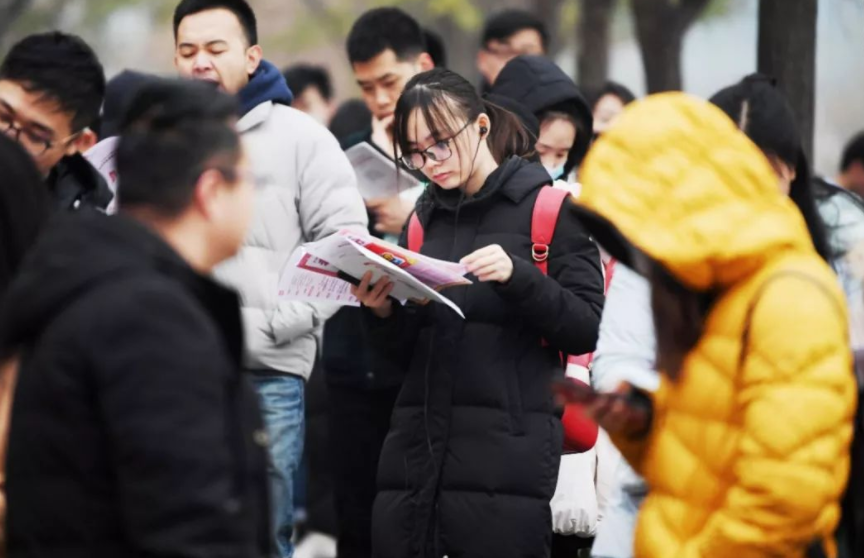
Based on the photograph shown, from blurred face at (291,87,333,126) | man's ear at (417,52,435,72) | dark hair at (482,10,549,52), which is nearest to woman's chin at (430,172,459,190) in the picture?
man's ear at (417,52,435,72)

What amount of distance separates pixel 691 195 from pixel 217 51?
307cm

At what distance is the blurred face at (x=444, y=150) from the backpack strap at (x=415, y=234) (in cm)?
24

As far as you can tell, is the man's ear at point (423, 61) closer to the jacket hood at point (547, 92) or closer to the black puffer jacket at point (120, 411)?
the jacket hood at point (547, 92)

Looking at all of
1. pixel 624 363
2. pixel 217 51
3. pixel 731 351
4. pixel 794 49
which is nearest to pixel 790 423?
pixel 731 351

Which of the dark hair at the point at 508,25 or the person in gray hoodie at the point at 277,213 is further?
the dark hair at the point at 508,25

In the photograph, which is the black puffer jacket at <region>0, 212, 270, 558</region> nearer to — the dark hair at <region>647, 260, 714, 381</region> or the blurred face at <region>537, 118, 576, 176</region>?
the dark hair at <region>647, 260, 714, 381</region>

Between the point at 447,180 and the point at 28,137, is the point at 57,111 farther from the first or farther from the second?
the point at 447,180

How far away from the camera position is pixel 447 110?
5629 mm

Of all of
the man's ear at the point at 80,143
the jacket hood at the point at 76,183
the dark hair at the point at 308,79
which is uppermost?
the man's ear at the point at 80,143

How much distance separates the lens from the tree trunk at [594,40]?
15.9 metres

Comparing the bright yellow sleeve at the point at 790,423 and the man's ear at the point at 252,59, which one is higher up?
the man's ear at the point at 252,59

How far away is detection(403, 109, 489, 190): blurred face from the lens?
5.60 meters

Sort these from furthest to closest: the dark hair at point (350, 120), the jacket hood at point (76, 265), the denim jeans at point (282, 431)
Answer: the dark hair at point (350, 120)
the denim jeans at point (282, 431)
the jacket hood at point (76, 265)

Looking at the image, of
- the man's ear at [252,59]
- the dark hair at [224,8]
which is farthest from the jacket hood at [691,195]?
the dark hair at [224,8]
